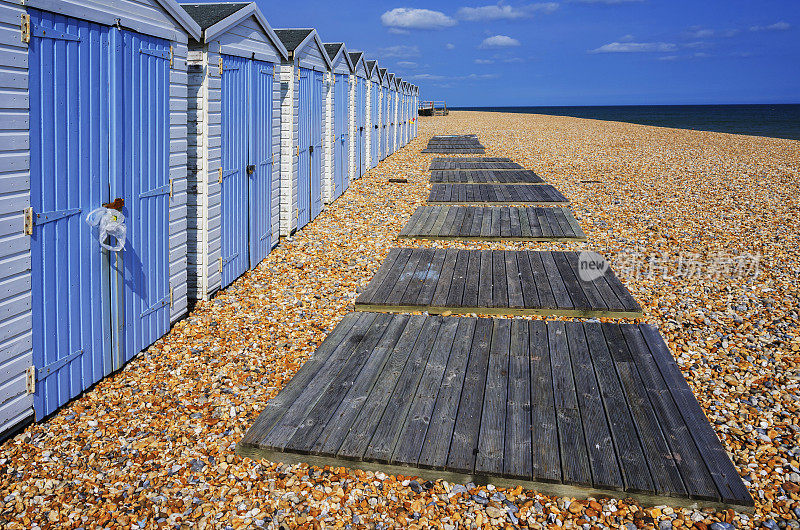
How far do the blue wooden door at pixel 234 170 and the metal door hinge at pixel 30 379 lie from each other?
10.2ft

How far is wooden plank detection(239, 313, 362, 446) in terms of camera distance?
4.07 metres

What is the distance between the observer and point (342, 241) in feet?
31.3

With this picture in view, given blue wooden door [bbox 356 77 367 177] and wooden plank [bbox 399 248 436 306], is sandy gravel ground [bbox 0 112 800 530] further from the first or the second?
blue wooden door [bbox 356 77 367 177]

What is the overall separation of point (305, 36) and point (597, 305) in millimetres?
6460

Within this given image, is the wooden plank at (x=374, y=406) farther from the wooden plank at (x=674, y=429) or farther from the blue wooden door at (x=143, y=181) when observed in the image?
the blue wooden door at (x=143, y=181)

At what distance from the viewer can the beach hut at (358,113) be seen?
15391 mm

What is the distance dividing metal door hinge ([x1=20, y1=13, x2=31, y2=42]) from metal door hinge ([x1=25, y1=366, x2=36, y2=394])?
6.53ft

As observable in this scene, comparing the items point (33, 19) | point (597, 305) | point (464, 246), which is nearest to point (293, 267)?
point (464, 246)

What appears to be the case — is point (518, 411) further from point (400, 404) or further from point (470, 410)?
point (400, 404)

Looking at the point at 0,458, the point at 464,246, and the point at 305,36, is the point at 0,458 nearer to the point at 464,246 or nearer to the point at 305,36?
the point at 464,246

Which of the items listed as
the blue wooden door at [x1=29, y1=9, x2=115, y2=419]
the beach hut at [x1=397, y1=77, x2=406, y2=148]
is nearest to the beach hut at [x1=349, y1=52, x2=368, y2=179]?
the beach hut at [x1=397, y1=77, x2=406, y2=148]

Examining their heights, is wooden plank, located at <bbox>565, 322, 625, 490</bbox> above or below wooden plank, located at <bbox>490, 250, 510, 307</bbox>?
below

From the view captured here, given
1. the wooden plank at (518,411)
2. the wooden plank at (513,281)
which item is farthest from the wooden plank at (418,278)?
the wooden plank at (518,411)

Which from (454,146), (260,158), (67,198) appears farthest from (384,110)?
(67,198)
